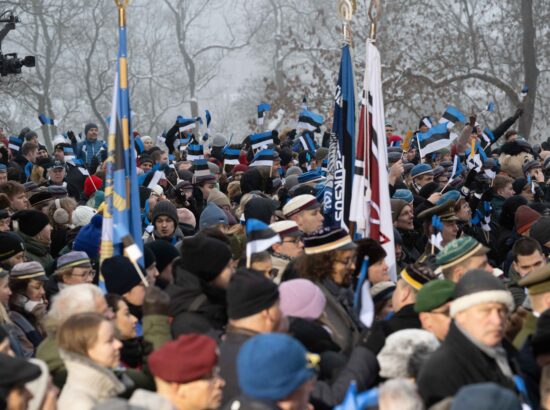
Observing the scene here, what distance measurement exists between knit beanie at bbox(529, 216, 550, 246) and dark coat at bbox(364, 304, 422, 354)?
328cm

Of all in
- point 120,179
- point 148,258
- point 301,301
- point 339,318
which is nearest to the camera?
point 301,301

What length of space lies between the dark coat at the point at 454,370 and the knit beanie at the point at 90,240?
14.9 feet

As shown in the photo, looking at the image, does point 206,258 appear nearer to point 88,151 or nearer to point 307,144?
point 307,144

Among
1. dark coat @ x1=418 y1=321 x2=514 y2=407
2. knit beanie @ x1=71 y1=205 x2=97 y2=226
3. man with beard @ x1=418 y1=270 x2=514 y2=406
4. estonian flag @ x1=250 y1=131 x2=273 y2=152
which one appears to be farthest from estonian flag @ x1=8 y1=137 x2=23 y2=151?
dark coat @ x1=418 y1=321 x2=514 y2=407

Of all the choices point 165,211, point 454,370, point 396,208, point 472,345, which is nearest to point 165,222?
point 165,211

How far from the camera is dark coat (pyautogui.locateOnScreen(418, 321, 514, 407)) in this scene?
18.1ft

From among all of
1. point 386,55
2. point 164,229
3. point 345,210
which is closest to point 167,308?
point 345,210

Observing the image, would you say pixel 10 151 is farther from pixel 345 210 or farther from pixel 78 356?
pixel 78 356

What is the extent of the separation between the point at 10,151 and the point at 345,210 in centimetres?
1030

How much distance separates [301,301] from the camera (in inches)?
260

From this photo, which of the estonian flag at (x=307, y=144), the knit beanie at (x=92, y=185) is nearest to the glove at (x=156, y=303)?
the knit beanie at (x=92, y=185)

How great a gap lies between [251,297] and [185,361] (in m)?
0.72

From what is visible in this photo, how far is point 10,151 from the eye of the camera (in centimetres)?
1853

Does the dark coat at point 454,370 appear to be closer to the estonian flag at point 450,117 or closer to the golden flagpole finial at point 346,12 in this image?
the golden flagpole finial at point 346,12
